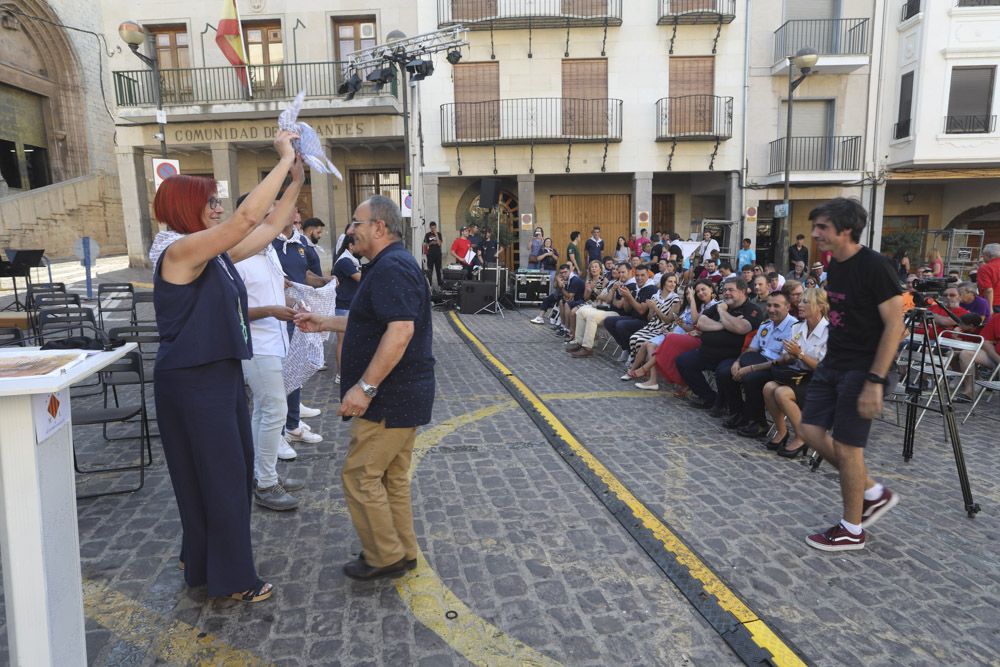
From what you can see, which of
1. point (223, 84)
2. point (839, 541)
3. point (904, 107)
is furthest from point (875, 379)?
point (223, 84)

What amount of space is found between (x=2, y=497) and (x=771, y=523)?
379 cm

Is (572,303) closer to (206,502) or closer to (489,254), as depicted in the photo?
(489,254)

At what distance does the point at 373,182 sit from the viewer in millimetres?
21422

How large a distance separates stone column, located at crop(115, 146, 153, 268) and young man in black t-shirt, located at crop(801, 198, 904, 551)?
21.3 meters

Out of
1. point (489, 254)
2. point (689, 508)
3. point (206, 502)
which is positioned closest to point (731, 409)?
point (689, 508)

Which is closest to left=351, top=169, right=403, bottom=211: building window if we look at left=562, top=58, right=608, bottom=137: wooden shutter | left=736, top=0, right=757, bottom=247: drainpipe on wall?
left=562, top=58, right=608, bottom=137: wooden shutter

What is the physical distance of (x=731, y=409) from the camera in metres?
5.94

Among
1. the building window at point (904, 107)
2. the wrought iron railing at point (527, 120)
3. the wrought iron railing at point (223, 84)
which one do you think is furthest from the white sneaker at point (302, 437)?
the building window at point (904, 107)

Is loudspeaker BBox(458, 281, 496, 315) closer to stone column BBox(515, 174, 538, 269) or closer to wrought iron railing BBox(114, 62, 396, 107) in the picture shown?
stone column BBox(515, 174, 538, 269)

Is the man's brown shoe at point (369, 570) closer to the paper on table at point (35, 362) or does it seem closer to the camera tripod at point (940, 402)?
the paper on table at point (35, 362)

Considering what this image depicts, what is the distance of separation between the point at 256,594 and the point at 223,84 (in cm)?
2023

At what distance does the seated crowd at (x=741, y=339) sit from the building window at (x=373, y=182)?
44.6ft

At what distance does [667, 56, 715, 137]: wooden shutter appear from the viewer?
63.4 feet

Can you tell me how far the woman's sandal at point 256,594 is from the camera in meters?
2.97
